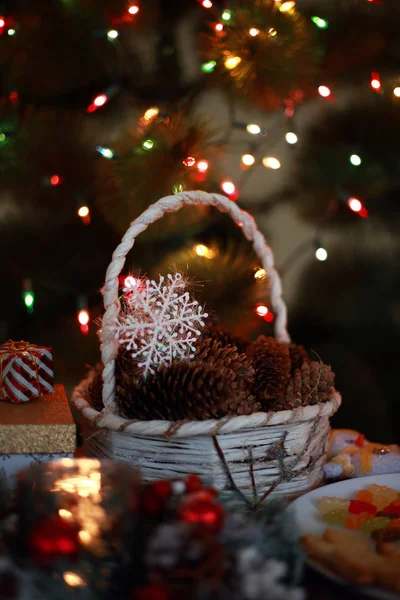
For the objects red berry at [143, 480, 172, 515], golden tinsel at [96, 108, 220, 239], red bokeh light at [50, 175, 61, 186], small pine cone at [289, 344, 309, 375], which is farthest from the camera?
red bokeh light at [50, 175, 61, 186]

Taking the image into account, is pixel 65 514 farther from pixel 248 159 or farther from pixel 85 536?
pixel 248 159

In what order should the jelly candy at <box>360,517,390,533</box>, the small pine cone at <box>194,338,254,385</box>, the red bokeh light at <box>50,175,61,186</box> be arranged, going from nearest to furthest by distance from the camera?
the jelly candy at <box>360,517,390,533</box>, the small pine cone at <box>194,338,254,385</box>, the red bokeh light at <box>50,175,61,186</box>

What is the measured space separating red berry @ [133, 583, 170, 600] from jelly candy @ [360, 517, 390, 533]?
0.36 metres

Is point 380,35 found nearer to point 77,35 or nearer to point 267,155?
point 267,155

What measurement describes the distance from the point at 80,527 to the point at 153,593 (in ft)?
0.28

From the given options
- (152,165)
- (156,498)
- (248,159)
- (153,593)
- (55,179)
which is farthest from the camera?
(248,159)

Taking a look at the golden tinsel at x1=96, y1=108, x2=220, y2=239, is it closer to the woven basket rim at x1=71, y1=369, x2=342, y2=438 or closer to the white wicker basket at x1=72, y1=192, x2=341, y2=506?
the white wicker basket at x1=72, y1=192, x2=341, y2=506

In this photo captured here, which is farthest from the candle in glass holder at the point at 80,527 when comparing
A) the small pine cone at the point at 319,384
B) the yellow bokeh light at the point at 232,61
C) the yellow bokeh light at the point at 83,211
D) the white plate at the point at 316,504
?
the yellow bokeh light at the point at 232,61

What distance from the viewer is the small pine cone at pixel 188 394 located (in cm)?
85

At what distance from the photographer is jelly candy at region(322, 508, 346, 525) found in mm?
800

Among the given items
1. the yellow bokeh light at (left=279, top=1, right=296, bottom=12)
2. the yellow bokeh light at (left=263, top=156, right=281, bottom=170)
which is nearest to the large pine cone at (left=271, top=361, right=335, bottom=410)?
the yellow bokeh light at (left=263, top=156, right=281, bottom=170)

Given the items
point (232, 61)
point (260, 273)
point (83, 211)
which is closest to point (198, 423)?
point (260, 273)

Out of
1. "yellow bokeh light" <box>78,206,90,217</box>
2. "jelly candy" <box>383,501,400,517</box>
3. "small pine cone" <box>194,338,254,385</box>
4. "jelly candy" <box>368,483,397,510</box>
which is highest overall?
"yellow bokeh light" <box>78,206,90,217</box>

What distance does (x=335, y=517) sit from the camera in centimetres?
80
